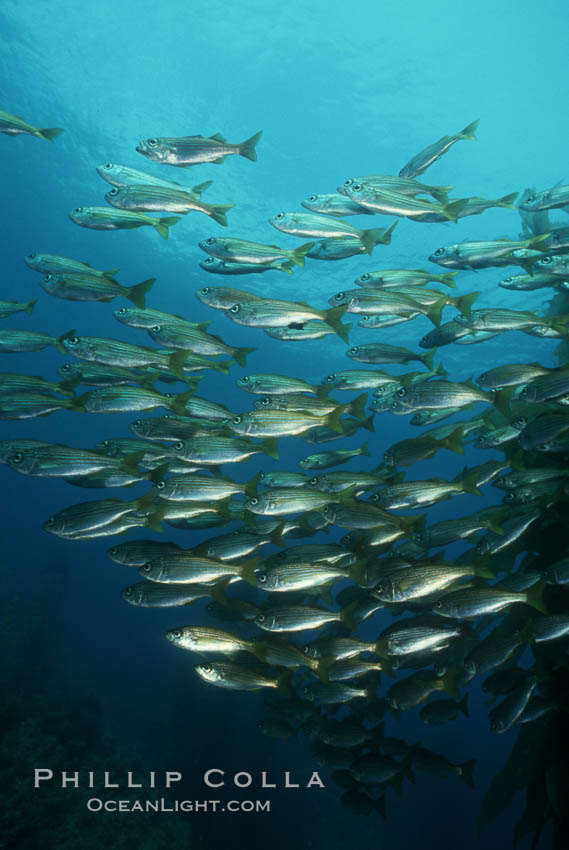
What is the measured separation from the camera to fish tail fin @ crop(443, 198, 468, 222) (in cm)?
529

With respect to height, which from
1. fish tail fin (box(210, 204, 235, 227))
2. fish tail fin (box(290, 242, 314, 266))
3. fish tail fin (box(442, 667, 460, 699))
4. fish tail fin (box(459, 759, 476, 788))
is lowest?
fish tail fin (box(459, 759, 476, 788))

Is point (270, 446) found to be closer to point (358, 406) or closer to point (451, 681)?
point (358, 406)

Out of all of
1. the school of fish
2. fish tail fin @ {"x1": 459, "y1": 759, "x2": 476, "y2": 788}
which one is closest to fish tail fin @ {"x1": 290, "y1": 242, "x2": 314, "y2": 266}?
the school of fish

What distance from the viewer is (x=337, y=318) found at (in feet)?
18.3

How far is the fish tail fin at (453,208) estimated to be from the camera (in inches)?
208

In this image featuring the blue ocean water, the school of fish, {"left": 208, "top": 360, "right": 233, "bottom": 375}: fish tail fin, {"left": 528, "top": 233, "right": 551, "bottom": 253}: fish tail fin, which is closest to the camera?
the school of fish

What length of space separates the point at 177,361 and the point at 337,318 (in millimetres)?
2062

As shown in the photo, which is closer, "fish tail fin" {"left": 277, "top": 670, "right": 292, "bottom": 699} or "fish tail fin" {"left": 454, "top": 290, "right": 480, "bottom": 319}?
"fish tail fin" {"left": 277, "top": 670, "right": 292, "bottom": 699}

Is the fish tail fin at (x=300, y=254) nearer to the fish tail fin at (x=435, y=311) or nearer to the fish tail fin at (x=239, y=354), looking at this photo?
the fish tail fin at (x=239, y=354)

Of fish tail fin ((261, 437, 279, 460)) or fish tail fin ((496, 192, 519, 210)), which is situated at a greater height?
fish tail fin ((496, 192, 519, 210))

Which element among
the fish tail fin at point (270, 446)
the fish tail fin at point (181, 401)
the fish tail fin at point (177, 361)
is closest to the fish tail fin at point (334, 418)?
the fish tail fin at point (270, 446)

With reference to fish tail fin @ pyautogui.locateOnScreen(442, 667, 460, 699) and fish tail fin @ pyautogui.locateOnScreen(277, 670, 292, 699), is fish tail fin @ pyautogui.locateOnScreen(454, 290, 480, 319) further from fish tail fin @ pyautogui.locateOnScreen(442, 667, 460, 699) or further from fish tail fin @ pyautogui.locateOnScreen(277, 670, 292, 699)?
fish tail fin @ pyautogui.locateOnScreen(277, 670, 292, 699)

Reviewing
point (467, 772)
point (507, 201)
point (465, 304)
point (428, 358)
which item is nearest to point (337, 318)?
point (465, 304)

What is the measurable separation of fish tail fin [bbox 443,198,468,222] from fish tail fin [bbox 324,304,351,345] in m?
1.54
